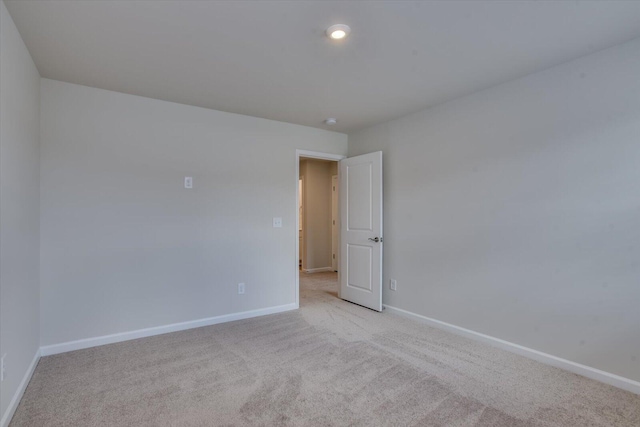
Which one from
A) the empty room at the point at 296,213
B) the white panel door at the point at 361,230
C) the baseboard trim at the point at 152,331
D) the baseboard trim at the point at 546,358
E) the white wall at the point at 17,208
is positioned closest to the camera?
the white wall at the point at 17,208

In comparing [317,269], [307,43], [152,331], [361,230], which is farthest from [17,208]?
[317,269]

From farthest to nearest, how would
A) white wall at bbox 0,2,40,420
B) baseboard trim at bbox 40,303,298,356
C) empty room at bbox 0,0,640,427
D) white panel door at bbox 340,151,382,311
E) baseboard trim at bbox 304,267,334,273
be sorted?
baseboard trim at bbox 304,267,334,273 → white panel door at bbox 340,151,382,311 → baseboard trim at bbox 40,303,298,356 → empty room at bbox 0,0,640,427 → white wall at bbox 0,2,40,420

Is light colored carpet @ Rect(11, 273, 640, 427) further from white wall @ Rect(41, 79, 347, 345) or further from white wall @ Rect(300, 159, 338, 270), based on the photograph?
white wall @ Rect(300, 159, 338, 270)

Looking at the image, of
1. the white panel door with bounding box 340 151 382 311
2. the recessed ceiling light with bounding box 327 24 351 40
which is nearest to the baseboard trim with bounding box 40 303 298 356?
the white panel door with bounding box 340 151 382 311

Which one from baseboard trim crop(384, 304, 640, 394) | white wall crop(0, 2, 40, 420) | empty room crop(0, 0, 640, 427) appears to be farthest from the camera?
baseboard trim crop(384, 304, 640, 394)

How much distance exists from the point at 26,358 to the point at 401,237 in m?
3.48

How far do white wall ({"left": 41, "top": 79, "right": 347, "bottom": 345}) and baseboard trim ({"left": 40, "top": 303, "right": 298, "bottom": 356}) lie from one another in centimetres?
5

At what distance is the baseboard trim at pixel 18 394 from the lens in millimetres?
1777

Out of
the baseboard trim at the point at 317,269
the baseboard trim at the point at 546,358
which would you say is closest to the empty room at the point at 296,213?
the baseboard trim at the point at 546,358

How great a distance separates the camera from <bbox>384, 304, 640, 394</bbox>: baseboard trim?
217 cm

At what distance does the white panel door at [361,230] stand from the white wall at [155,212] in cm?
77

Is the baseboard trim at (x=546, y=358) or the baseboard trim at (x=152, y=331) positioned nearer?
the baseboard trim at (x=546, y=358)

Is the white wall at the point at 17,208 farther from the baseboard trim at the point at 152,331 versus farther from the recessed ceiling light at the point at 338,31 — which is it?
the recessed ceiling light at the point at 338,31

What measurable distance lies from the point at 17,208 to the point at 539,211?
12.4 ft
